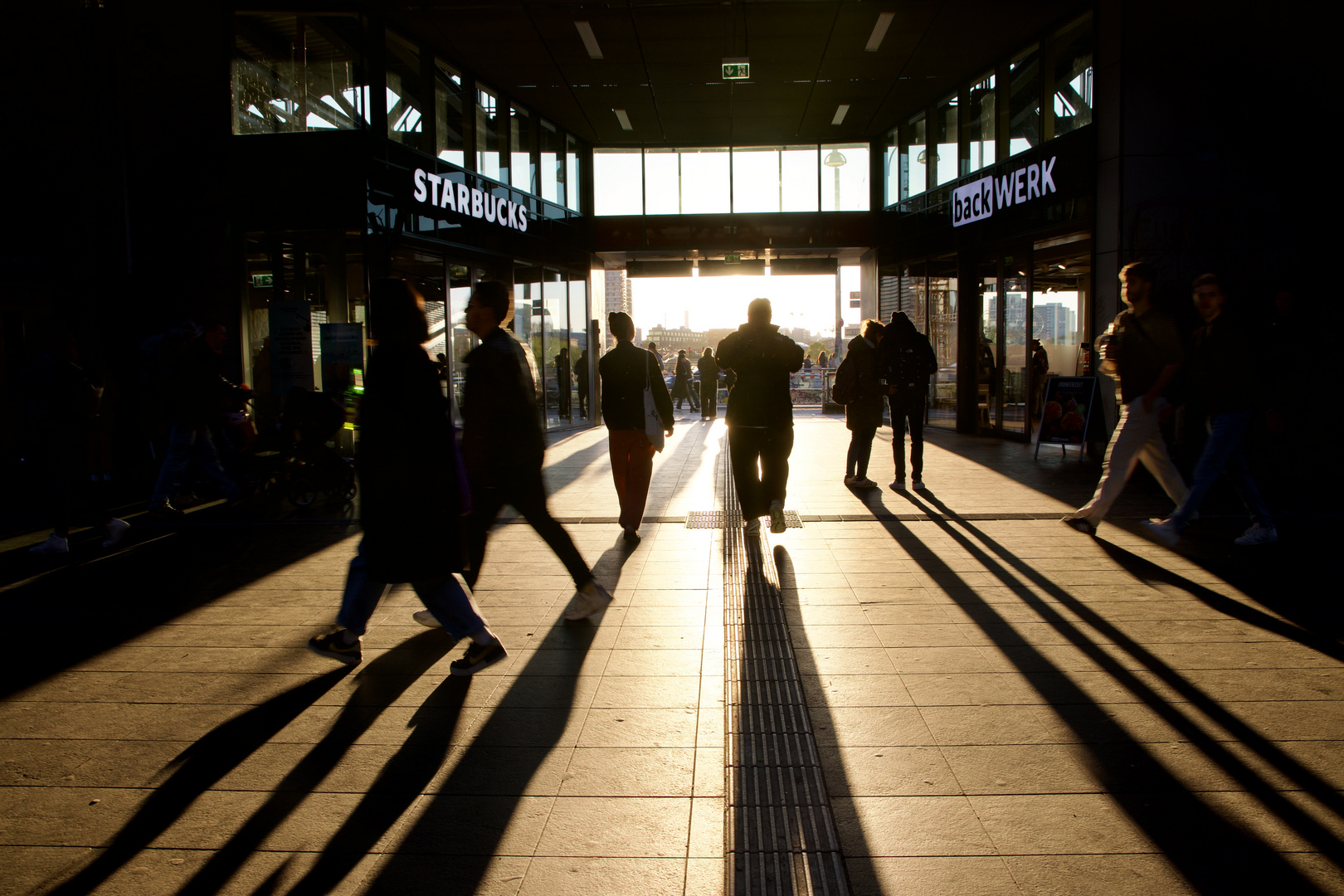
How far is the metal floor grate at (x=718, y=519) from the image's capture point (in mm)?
7270

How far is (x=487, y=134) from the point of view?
1453cm

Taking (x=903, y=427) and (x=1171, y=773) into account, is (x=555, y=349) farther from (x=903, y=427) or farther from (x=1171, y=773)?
(x=1171, y=773)

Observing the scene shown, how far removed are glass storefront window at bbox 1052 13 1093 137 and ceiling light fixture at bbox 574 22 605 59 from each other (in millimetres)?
6032

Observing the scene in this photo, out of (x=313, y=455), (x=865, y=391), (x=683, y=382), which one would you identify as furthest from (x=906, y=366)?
(x=683, y=382)

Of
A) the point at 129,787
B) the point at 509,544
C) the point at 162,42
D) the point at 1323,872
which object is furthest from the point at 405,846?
the point at 162,42

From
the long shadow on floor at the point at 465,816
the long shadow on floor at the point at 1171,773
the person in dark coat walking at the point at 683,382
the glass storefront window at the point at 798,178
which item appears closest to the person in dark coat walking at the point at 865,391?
the long shadow on floor at the point at 1171,773

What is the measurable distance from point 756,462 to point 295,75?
7.92 meters

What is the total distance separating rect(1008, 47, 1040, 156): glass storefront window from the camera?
495 inches

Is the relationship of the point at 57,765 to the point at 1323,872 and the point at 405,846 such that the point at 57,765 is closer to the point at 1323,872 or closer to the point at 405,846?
the point at 405,846

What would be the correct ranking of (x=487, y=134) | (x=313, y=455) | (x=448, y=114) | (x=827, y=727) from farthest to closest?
1. (x=487, y=134)
2. (x=448, y=114)
3. (x=313, y=455)
4. (x=827, y=727)

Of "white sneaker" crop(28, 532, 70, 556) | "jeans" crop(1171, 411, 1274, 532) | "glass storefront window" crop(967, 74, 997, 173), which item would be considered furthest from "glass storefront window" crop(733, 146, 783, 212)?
"white sneaker" crop(28, 532, 70, 556)

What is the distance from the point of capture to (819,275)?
20422 mm

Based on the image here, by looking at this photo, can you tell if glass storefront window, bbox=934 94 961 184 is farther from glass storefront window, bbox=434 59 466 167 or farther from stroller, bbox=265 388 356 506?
stroller, bbox=265 388 356 506

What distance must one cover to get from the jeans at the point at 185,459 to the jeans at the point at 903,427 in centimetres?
606
